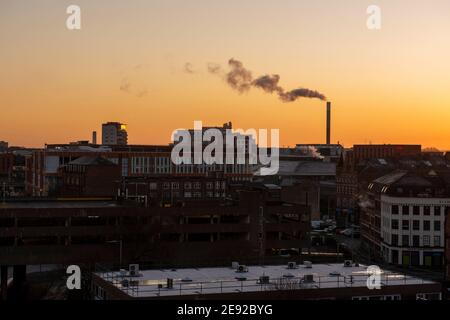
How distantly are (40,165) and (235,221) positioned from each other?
186 feet

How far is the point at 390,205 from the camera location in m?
59.2

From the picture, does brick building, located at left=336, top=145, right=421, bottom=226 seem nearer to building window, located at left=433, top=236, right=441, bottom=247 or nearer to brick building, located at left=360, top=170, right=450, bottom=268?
brick building, located at left=360, top=170, right=450, bottom=268

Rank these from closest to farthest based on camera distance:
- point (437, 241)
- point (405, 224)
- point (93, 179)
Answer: point (437, 241)
point (405, 224)
point (93, 179)

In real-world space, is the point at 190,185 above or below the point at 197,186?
above

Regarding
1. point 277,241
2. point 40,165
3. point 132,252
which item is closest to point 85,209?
point 132,252

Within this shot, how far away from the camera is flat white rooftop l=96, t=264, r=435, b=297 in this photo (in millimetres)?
25875

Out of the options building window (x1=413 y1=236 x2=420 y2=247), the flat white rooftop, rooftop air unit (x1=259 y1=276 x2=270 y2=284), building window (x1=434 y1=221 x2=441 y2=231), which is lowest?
building window (x1=413 y1=236 x2=420 y2=247)

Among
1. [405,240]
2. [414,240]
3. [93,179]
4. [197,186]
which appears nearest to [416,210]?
[414,240]

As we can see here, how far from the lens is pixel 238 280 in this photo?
28.0 m

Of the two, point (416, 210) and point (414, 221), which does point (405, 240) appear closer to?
point (414, 221)

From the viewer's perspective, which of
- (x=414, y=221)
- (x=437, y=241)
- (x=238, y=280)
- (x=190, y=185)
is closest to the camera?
(x=238, y=280)

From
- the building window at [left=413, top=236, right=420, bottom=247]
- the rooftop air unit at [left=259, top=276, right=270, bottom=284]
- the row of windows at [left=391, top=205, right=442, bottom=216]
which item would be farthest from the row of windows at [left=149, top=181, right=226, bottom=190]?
the rooftop air unit at [left=259, top=276, right=270, bottom=284]
